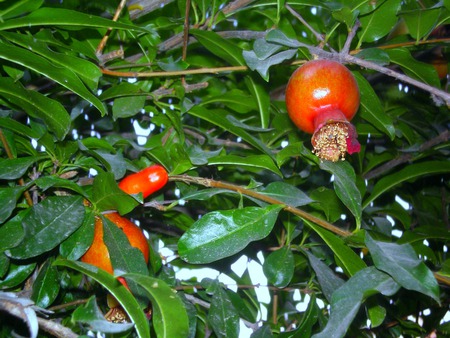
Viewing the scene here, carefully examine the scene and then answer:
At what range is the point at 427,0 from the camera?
5.29ft

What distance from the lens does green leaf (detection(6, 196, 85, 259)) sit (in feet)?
3.58

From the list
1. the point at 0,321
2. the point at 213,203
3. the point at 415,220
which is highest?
the point at 0,321

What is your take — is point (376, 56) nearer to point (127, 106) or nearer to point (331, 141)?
point (331, 141)

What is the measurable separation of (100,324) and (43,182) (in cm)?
42

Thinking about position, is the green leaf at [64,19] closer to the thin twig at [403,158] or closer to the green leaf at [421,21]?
the green leaf at [421,21]

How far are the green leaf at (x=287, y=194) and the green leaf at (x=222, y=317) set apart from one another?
0.24 meters

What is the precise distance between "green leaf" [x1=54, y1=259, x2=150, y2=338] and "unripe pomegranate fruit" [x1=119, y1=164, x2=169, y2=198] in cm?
29

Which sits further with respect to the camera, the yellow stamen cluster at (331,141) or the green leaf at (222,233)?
the yellow stamen cluster at (331,141)

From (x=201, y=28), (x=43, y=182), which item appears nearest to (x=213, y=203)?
(x=201, y=28)

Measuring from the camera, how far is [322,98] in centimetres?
120

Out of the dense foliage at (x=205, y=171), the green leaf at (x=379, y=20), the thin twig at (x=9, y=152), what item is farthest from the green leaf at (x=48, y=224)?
the green leaf at (x=379, y=20)

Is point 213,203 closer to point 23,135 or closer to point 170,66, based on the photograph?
point 170,66

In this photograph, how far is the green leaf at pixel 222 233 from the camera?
106 cm

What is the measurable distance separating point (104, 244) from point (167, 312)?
1.05 feet
